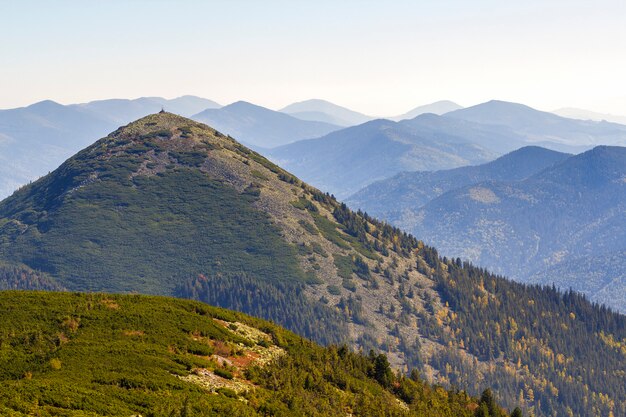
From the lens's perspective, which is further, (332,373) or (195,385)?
(332,373)

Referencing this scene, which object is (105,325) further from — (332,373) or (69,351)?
(332,373)

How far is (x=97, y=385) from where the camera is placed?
58125 millimetres

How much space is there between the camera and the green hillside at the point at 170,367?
55719 mm

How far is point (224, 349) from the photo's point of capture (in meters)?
76.4

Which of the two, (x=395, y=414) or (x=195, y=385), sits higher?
(x=195, y=385)

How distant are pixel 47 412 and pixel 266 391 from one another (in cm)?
2421

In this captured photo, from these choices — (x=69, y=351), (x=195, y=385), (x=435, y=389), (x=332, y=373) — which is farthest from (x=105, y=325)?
(x=435, y=389)

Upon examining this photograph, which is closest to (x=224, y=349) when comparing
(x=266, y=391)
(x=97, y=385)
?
(x=266, y=391)

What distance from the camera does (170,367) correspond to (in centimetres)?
6619

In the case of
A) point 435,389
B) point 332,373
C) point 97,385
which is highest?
point 97,385

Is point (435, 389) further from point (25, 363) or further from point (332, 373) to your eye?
point (25, 363)

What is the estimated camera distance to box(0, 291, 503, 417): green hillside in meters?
55.7


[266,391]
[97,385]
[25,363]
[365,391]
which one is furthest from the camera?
[365,391]

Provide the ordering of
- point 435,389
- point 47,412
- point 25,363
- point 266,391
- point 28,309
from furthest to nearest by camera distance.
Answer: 1. point 435,389
2. point 28,309
3. point 266,391
4. point 25,363
5. point 47,412
